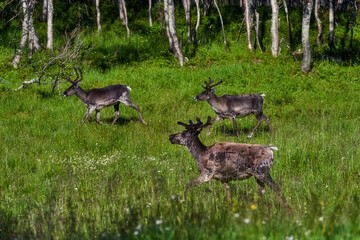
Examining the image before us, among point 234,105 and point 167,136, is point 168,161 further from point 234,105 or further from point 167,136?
point 234,105

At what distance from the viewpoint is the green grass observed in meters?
4.47

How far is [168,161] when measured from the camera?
8.49 m

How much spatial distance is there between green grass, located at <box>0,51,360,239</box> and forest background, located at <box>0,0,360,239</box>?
3cm

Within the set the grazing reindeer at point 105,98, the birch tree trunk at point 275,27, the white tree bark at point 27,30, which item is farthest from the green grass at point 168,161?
the white tree bark at point 27,30

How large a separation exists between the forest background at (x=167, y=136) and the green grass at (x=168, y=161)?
34 millimetres

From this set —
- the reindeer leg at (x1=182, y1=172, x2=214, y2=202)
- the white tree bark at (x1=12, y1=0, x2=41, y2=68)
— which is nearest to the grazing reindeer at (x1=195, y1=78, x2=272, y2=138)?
the reindeer leg at (x1=182, y1=172, x2=214, y2=202)

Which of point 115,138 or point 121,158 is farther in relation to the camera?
point 115,138

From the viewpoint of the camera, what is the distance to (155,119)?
13.2 metres

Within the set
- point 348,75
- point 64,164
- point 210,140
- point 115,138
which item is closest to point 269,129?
point 210,140

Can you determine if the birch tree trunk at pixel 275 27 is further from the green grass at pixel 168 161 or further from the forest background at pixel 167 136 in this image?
the green grass at pixel 168 161

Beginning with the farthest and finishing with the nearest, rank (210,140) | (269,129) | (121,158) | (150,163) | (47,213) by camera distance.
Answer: (269,129) → (210,140) → (121,158) → (150,163) → (47,213)

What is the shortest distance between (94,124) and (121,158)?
11.7 ft

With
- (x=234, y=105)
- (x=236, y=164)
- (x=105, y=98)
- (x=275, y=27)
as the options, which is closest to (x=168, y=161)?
(x=236, y=164)

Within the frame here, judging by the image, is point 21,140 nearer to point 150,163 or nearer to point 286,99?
point 150,163
